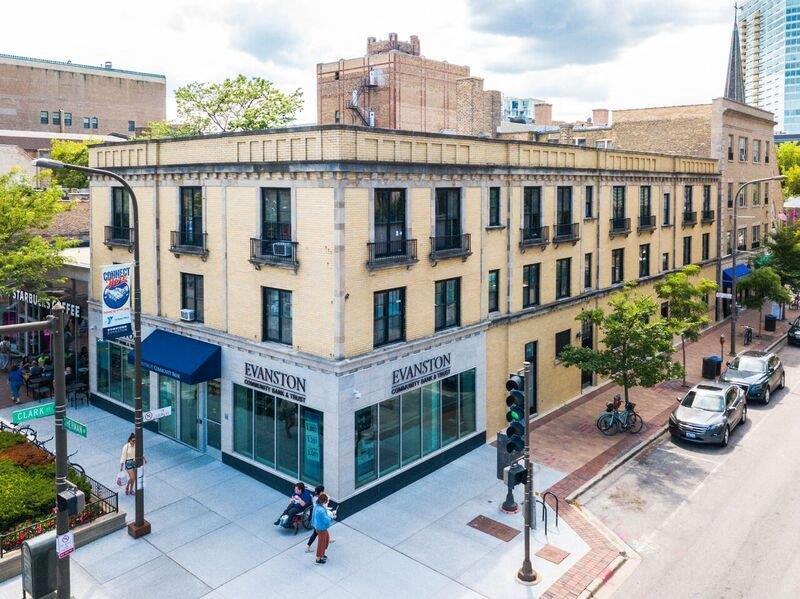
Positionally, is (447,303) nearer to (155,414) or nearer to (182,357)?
(182,357)

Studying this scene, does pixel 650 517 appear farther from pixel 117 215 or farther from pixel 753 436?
pixel 117 215

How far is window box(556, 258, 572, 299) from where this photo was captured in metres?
28.4

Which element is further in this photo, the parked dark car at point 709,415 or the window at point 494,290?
the window at point 494,290

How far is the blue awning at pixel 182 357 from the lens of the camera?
21.8 m

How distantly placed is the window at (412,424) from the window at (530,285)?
4.53 metres

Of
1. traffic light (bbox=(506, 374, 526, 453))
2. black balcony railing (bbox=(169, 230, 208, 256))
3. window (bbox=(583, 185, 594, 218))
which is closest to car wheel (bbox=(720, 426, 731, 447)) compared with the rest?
window (bbox=(583, 185, 594, 218))

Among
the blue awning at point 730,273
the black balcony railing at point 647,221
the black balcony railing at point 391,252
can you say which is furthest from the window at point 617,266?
the blue awning at point 730,273

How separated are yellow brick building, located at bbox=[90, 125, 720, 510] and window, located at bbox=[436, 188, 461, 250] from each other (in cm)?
6

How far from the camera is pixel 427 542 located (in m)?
17.5

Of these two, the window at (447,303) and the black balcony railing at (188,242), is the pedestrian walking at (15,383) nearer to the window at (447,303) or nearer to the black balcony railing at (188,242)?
the black balcony railing at (188,242)

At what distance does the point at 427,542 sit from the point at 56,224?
32.1 meters

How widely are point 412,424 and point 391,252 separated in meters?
5.38

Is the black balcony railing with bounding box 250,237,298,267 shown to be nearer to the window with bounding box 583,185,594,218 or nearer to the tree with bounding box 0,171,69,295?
the tree with bounding box 0,171,69,295

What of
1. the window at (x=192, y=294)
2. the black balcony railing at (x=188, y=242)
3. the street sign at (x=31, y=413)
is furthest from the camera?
the window at (x=192, y=294)
